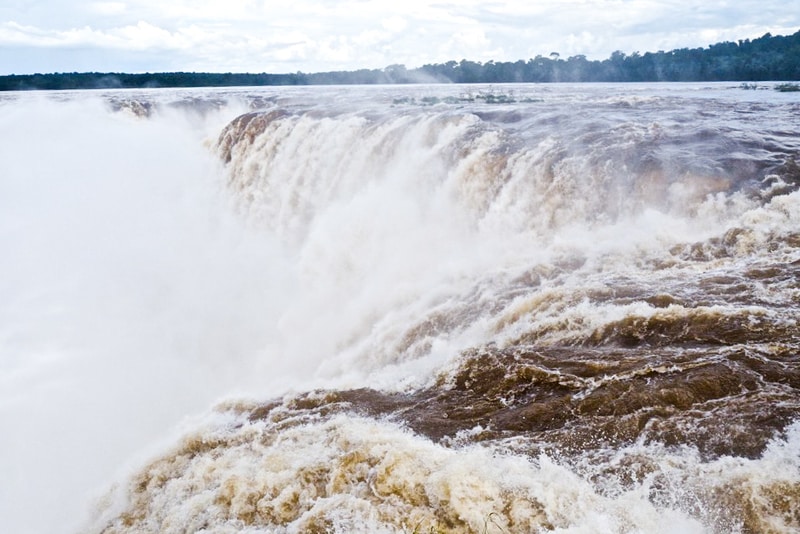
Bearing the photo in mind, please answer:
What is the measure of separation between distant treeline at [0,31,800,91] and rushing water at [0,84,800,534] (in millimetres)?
30935

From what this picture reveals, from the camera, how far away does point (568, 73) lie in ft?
198

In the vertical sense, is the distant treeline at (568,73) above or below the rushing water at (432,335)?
above

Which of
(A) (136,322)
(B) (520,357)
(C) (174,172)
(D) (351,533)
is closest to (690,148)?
(B) (520,357)

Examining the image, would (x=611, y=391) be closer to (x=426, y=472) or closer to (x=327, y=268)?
(x=426, y=472)

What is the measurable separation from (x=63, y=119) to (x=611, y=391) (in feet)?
115

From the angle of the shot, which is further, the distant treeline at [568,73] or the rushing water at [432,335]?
the distant treeline at [568,73]

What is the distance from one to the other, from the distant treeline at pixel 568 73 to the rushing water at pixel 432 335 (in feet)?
101

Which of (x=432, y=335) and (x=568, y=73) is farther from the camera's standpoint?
(x=568, y=73)

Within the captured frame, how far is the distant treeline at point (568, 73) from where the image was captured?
43688mm

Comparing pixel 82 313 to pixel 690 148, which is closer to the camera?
pixel 690 148

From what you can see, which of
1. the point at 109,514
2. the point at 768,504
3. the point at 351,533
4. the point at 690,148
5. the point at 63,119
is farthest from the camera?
the point at 63,119

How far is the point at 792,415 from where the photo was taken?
4.37m

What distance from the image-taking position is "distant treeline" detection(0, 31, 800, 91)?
43688 mm

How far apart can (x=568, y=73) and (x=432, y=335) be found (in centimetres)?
6014
